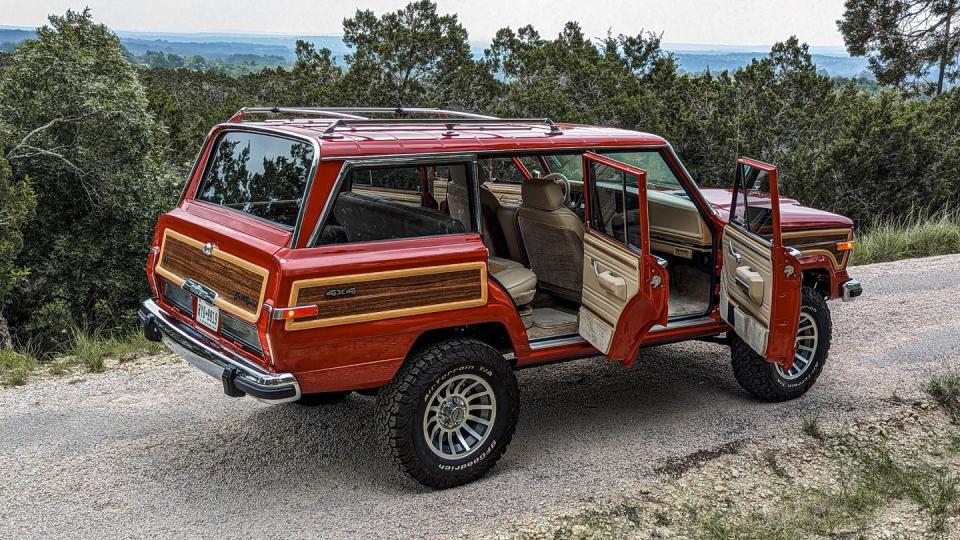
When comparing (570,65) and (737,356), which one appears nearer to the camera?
(737,356)

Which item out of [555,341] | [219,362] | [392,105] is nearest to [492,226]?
[555,341]

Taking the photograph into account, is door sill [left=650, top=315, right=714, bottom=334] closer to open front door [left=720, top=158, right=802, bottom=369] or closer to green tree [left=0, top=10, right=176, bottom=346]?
open front door [left=720, top=158, right=802, bottom=369]

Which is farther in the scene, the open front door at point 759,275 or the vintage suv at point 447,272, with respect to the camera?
the open front door at point 759,275

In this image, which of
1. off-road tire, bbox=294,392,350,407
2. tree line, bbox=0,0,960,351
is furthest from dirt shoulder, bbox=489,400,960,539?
tree line, bbox=0,0,960,351

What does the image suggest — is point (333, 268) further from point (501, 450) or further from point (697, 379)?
point (697, 379)

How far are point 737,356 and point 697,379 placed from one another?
0.67 metres

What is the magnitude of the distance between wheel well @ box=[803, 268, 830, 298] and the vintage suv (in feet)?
0.30

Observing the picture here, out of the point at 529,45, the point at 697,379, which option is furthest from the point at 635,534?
the point at 529,45

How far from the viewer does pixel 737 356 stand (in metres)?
6.05

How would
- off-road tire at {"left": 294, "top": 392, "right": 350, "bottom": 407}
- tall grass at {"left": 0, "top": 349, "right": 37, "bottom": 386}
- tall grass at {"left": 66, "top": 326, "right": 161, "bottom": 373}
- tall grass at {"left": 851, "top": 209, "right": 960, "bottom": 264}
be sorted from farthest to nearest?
tall grass at {"left": 851, "top": 209, "right": 960, "bottom": 264} → tall grass at {"left": 66, "top": 326, "right": 161, "bottom": 373} → tall grass at {"left": 0, "top": 349, "right": 37, "bottom": 386} → off-road tire at {"left": 294, "top": 392, "right": 350, "bottom": 407}

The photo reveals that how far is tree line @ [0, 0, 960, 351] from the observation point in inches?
579

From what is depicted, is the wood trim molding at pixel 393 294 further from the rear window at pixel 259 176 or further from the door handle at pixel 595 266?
the door handle at pixel 595 266

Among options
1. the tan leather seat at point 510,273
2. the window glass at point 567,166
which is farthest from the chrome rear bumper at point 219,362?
the window glass at point 567,166

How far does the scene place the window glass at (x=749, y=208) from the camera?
18.5 feet
